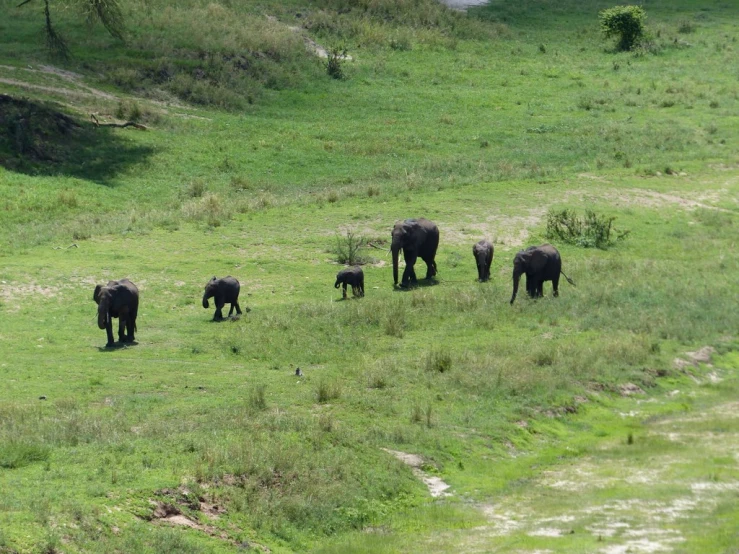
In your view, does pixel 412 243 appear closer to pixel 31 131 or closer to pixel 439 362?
pixel 439 362

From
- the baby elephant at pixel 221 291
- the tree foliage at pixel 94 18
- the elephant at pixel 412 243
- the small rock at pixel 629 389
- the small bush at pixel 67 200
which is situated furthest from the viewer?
the tree foliage at pixel 94 18

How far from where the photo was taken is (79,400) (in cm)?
2056

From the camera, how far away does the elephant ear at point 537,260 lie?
2855cm

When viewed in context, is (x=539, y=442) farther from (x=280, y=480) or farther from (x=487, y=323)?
(x=487, y=323)

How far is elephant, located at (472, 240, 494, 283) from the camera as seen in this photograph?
31375 millimetres

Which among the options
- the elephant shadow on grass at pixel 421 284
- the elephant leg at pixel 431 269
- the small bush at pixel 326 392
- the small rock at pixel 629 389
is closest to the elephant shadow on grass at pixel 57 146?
the elephant leg at pixel 431 269

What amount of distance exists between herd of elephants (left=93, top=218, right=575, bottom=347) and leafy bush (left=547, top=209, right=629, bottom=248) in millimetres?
5412

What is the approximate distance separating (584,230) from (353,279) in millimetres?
9782

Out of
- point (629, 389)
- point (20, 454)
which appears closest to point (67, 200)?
point (629, 389)

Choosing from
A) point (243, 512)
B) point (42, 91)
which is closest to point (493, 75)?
point (42, 91)

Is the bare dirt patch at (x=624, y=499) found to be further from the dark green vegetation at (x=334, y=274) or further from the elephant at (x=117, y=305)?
the elephant at (x=117, y=305)

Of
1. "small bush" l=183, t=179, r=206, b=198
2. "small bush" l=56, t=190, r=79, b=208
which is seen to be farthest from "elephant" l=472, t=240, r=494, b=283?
"small bush" l=56, t=190, r=79, b=208

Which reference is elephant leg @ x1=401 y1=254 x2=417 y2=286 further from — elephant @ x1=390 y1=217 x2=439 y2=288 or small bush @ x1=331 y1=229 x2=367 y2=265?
small bush @ x1=331 y1=229 x2=367 y2=265

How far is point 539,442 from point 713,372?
5.89 metres
